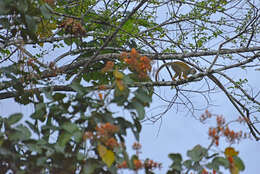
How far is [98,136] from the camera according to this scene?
1.53 m

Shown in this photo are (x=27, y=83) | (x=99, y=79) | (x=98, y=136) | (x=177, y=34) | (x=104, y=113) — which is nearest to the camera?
(x=98, y=136)

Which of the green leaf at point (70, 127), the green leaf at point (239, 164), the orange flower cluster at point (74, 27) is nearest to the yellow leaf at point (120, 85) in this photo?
the green leaf at point (70, 127)

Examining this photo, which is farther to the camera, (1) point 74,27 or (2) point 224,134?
(1) point 74,27

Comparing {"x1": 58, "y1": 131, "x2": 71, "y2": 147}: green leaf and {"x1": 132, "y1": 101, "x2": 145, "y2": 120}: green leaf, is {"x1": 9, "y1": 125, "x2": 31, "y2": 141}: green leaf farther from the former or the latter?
{"x1": 132, "y1": 101, "x2": 145, "y2": 120}: green leaf

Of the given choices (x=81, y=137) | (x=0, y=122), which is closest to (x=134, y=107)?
(x=81, y=137)

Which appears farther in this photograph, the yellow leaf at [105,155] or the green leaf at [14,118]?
the green leaf at [14,118]

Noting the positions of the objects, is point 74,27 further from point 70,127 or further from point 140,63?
point 70,127

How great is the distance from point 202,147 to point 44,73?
Answer: 1.62 meters

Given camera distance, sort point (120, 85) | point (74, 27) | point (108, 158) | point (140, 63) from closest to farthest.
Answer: point (108, 158)
point (120, 85)
point (140, 63)
point (74, 27)

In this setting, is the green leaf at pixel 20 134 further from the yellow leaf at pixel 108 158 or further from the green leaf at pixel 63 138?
the yellow leaf at pixel 108 158

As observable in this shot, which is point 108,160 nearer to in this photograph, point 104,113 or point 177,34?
point 104,113

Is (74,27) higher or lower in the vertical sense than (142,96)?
higher

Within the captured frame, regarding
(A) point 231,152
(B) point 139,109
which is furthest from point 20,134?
(A) point 231,152


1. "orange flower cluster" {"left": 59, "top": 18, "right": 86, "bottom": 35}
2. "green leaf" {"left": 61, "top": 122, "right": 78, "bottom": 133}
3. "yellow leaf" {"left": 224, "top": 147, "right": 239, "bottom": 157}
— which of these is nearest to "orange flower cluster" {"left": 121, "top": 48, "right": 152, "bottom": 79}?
"green leaf" {"left": 61, "top": 122, "right": 78, "bottom": 133}
